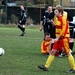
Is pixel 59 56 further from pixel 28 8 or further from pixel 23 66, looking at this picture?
pixel 28 8

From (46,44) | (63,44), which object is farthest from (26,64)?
(46,44)

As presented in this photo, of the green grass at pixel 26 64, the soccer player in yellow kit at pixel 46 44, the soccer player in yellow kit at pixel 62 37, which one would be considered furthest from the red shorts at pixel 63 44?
the soccer player in yellow kit at pixel 46 44

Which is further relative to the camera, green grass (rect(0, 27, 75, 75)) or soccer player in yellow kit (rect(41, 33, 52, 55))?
soccer player in yellow kit (rect(41, 33, 52, 55))

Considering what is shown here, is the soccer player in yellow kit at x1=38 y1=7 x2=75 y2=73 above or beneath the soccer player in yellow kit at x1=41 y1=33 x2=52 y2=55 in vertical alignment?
above

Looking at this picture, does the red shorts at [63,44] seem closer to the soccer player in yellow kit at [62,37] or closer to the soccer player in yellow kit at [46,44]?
the soccer player in yellow kit at [62,37]

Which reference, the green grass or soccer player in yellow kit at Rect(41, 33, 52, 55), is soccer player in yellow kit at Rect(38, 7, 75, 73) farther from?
soccer player in yellow kit at Rect(41, 33, 52, 55)

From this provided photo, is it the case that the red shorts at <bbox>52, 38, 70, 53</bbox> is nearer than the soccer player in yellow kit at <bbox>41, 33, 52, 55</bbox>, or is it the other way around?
the red shorts at <bbox>52, 38, 70, 53</bbox>

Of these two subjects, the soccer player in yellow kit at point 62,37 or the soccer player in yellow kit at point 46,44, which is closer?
the soccer player in yellow kit at point 62,37

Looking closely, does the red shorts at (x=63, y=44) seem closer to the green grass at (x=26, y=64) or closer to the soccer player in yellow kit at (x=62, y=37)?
the soccer player in yellow kit at (x=62, y=37)

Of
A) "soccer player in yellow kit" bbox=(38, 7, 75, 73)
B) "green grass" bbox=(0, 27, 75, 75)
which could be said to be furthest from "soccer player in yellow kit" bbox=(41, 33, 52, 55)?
"soccer player in yellow kit" bbox=(38, 7, 75, 73)

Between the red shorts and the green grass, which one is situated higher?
the red shorts

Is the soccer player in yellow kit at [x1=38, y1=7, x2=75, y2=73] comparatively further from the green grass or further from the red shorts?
the green grass

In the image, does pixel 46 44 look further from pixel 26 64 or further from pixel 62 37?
pixel 62 37

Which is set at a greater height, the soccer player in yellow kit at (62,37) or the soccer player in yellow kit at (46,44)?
the soccer player in yellow kit at (62,37)
